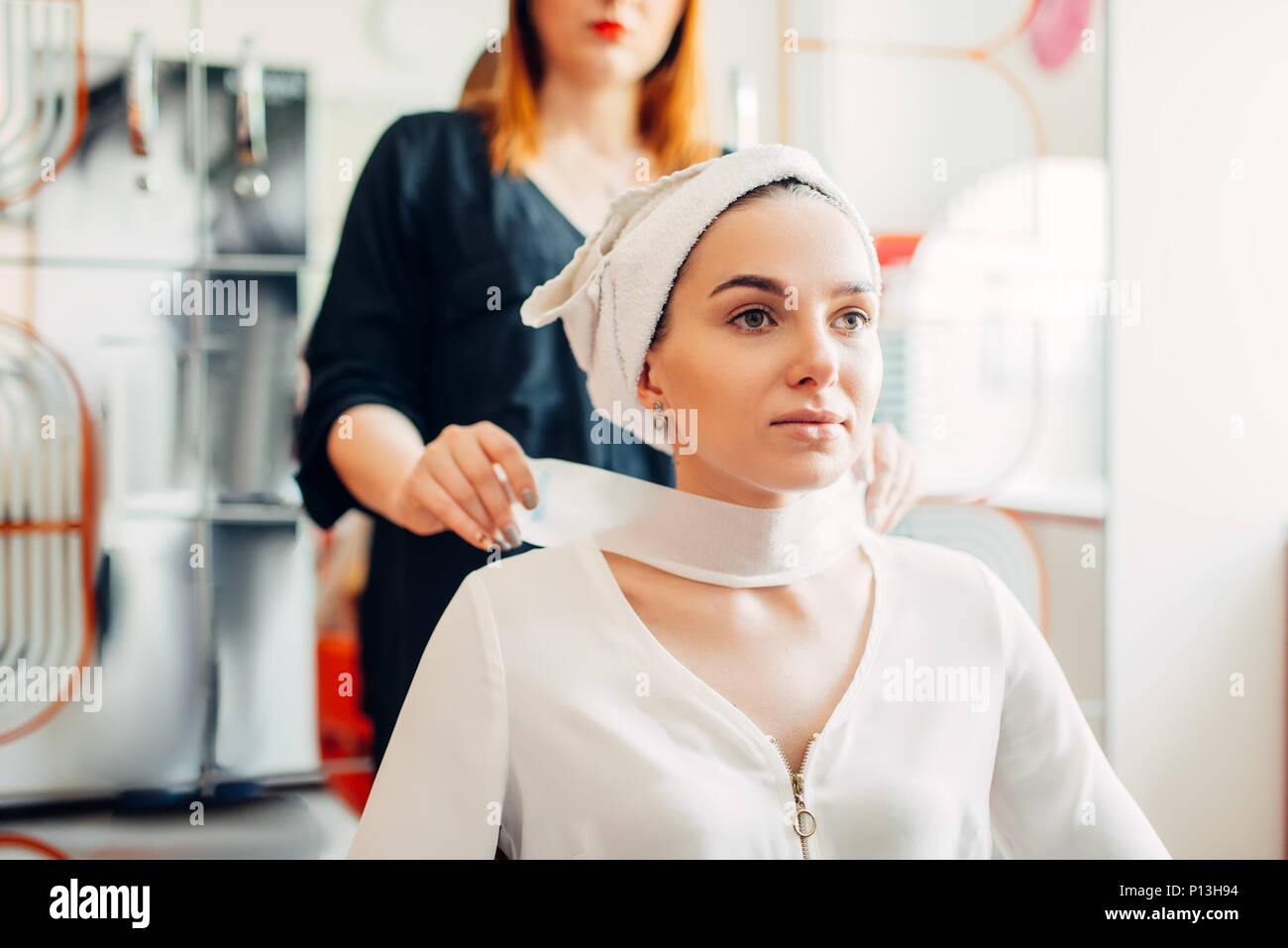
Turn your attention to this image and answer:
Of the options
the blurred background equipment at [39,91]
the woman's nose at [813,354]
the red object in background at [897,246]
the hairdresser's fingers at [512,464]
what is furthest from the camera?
the red object in background at [897,246]

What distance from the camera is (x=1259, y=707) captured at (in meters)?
1.44

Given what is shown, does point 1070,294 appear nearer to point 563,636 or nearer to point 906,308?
point 906,308

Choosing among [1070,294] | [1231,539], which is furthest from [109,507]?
[1231,539]

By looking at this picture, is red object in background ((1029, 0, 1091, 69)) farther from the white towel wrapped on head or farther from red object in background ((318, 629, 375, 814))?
red object in background ((318, 629, 375, 814))

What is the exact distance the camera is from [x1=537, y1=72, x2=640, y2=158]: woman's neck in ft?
3.78

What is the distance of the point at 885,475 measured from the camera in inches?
39.5

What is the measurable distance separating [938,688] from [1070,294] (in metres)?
0.91

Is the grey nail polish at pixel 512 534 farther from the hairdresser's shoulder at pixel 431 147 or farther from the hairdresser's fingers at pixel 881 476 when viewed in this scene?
the hairdresser's shoulder at pixel 431 147

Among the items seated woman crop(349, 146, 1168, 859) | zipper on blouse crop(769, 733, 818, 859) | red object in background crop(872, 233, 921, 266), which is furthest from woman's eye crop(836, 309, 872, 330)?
red object in background crop(872, 233, 921, 266)

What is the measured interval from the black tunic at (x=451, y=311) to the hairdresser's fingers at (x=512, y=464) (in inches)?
8.6

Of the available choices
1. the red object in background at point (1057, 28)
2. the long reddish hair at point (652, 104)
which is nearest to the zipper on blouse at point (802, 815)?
the long reddish hair at point (652, 104)

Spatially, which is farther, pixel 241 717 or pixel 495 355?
pixel 241 717

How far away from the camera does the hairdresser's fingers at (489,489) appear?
87 centimetres

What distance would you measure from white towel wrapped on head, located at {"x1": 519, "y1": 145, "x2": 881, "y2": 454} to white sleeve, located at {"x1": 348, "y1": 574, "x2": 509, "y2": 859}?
24 cm
